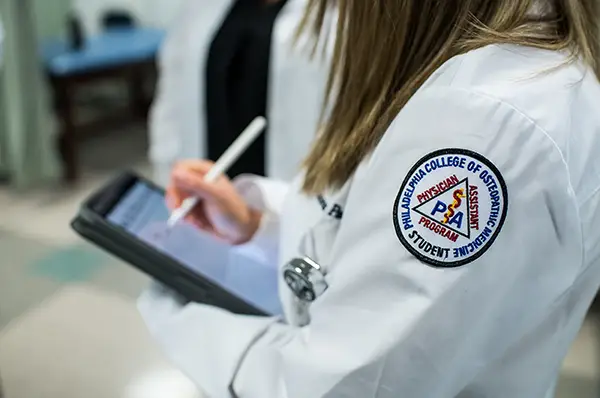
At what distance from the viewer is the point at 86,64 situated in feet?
8.27

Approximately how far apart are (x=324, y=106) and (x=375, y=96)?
13cm

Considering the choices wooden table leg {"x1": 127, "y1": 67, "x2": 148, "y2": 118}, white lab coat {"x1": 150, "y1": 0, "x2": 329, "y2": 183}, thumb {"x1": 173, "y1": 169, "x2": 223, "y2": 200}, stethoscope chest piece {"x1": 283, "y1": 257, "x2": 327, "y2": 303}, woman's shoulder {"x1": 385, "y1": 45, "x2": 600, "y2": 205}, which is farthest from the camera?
wooden table leg {"x1": 127, "y1": 67, "x2": 148, "y2": 118}

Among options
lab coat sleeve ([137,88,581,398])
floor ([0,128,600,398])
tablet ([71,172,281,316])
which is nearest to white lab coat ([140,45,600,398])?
lab coat sleeve ([137,88,581,398])

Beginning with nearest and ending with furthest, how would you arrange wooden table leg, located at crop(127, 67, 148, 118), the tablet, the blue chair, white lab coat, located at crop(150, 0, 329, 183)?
the tablet
white lab coat, located at crop(150, 0, 329, 183)
the blue chair
wooden table leg, located at crop(127, 67, 148, 118)

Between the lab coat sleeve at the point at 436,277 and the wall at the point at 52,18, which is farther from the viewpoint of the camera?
the wall at the point at 52,18

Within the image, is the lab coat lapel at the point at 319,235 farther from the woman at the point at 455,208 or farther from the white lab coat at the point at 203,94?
the white lab coat at the point at 203,94

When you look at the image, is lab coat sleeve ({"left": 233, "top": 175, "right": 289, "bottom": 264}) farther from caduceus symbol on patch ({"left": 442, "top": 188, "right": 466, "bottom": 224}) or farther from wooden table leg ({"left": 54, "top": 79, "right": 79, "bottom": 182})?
wooden table leg ({"left": 54, "top": 79, "right": 79, "bottom": 182})

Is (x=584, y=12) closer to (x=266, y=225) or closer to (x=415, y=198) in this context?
(x=415, y=198)

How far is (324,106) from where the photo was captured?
677 millimetres

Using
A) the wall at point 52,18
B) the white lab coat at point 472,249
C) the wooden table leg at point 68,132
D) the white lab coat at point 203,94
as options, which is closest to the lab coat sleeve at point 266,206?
the white lab coat at point 472,249

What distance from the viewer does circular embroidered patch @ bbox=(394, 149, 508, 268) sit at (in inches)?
17.4

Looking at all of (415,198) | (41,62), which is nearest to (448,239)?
(415,198)

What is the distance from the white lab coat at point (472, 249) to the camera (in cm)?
45

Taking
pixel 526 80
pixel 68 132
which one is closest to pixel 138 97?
pixel 68 132
